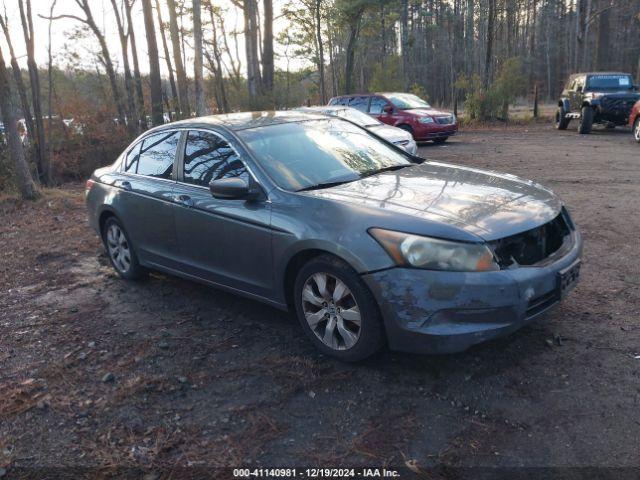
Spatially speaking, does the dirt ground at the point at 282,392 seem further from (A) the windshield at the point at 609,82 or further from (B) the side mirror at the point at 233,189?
(A) the windshield at the point at 609,82

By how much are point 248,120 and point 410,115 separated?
1314 cm

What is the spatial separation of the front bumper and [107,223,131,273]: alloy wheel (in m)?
3.21

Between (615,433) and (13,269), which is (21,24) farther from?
(615,433)

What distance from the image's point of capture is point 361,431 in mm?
2920

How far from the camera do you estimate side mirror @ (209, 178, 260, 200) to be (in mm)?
3875

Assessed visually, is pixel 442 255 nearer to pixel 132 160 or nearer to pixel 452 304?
pixel 452 304

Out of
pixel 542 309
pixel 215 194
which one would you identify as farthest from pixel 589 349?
pixel 215 194

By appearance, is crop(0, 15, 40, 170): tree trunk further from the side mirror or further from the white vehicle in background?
the side mirror

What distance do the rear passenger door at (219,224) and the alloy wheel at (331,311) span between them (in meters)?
0.40

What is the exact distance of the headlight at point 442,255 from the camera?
3127mm

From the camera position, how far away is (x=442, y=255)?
10.3ft

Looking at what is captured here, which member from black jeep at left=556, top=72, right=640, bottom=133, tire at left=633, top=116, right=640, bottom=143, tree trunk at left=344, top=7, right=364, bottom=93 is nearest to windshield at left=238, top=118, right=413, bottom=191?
tire at left=633, top=116, right=640, bottom=143

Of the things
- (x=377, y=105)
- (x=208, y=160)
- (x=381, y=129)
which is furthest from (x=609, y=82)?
(x=208, y=160)

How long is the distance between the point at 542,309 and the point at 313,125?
99.3 inches
